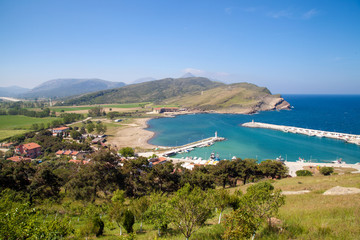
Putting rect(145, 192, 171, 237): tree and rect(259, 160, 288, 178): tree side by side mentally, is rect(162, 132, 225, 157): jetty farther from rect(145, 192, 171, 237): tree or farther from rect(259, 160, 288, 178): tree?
rect(145, 192, 171, 237): tree

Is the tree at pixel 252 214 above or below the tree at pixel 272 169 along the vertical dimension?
above

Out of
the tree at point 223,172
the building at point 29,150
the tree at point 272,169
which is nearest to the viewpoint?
the tree at point 223,172

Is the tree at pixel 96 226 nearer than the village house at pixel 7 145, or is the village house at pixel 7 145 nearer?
the tree at pixel 96 226

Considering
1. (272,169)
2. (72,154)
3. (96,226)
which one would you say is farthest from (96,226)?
(72,154)

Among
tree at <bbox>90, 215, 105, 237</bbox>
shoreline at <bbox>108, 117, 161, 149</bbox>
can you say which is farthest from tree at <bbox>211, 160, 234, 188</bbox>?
shoreline at <bbox>108, 117, 161, 149</bbox>

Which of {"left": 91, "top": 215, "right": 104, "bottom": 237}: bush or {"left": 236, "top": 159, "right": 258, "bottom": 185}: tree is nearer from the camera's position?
{"left": 91, "top": 215, "right": 104, "bottom": 237}: bush

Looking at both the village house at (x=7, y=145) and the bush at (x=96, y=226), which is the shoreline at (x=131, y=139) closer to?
the village house at (x=7, y=145)

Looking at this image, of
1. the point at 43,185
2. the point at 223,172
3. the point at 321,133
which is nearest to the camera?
the point at 43,185

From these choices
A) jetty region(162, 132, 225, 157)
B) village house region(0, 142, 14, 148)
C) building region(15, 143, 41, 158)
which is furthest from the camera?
→ village house region(0, 142, 14, 148)

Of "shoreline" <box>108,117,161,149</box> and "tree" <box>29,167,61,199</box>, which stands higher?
"tree" <box>29,167,61,199</box>

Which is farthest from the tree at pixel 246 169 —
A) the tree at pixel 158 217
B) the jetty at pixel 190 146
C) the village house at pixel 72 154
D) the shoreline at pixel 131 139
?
the village house at pixel 72 154

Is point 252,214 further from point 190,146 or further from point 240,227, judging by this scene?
point 190,146
